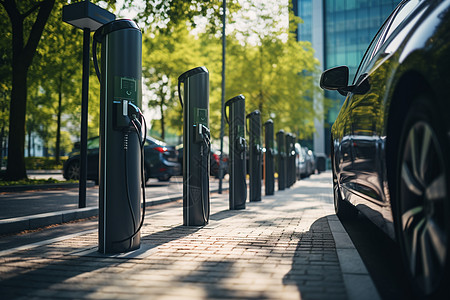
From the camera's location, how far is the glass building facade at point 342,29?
184 feet

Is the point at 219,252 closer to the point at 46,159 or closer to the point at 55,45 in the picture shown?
the point at 55,45

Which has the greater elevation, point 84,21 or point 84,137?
point 84,21

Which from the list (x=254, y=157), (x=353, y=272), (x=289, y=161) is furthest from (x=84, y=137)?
(x=289, y=161)

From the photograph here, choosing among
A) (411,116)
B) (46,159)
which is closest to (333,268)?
(411,116)

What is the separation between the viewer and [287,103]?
26688 millimetres

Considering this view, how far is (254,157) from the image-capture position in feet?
34.0

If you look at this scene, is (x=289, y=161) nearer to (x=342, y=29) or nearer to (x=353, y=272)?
(x=353, y=272)

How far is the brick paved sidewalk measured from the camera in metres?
A: 2.99

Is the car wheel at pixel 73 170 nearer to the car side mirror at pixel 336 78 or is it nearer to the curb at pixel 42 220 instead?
the curb at pixel 42 220

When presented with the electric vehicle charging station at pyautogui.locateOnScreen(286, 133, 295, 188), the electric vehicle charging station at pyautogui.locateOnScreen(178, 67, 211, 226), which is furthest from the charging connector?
the electric vehicle charging station at pyautogui.locateOnScreen(286, 133, 295, 188)

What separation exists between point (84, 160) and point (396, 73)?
5.95 metres

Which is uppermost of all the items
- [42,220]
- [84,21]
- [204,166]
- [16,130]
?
[84,21]

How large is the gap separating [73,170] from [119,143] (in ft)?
37.9

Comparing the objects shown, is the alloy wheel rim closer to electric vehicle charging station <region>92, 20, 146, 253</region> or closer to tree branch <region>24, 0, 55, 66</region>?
electric vehicle charging station <region>92, 20, 146, 253</region>
